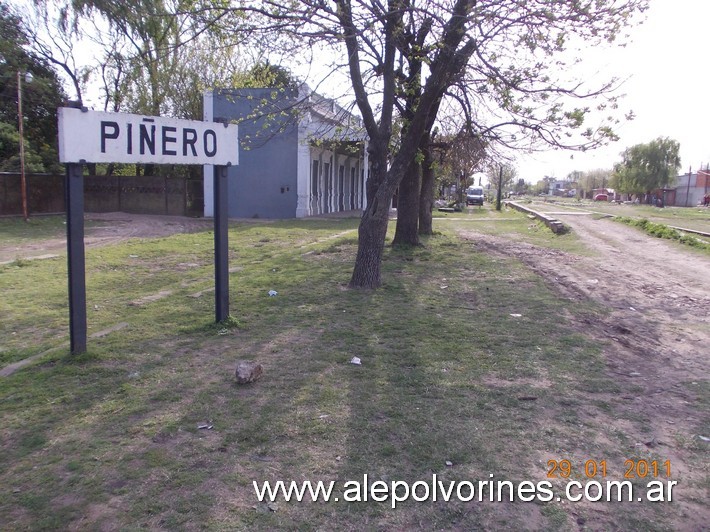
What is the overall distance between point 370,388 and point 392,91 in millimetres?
5479

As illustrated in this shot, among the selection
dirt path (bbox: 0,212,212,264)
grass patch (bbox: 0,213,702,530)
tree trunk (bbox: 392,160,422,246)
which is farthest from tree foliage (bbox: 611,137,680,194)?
grass patch (bbox: 0,213,702,530)

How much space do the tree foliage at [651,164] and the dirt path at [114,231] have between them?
62775mm

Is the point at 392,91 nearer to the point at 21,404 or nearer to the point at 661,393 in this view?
the point at 661,393

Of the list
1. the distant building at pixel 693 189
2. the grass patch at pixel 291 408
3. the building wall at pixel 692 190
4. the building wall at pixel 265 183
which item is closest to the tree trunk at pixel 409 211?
the grass patch at pixel 291 408

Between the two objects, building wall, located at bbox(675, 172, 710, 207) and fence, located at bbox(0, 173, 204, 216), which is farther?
building wall, located at bbox(675, 172, 710, 207)

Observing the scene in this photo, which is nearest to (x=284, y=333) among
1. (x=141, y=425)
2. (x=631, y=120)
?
(x=141, y=425)

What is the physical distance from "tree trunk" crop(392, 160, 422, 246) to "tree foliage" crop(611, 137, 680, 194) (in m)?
64.4

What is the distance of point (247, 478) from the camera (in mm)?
3221

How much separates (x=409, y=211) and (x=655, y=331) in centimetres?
823

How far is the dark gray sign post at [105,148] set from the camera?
4695mm

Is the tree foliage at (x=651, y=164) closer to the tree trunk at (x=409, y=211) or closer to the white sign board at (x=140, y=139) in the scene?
the tree trunk at (x=409, y=211)

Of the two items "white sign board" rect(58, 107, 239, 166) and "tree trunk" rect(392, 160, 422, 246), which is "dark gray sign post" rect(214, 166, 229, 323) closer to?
"white sign board" rect(58, 107, 239, 166)

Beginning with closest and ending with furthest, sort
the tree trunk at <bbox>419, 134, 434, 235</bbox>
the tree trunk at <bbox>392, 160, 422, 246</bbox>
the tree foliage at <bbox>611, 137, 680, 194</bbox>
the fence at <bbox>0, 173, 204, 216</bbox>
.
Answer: the tree trunk at <bbox>392, 160, 422, 246</bbox> < the tree trunk at <bbox>419, 134, 434, 235</bbox> < the fence at <bbox>0, 173, 204, 216</bbox> < the tree foliage at <bbox>611, 137, 680, 194</bbox>

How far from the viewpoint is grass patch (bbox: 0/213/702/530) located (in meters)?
2.97
